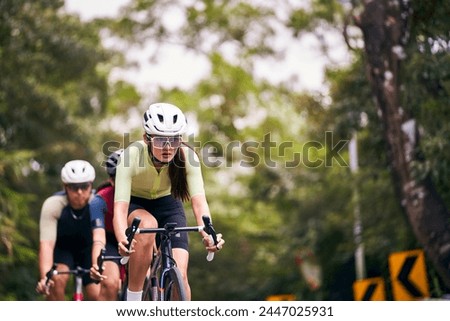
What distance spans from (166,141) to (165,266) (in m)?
Answer: 0.87

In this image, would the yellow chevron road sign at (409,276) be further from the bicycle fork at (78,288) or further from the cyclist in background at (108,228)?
the cyclist in background at (108,228)

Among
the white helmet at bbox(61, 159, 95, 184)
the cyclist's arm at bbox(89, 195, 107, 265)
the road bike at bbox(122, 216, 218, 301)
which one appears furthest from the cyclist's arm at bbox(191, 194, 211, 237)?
the white helmet at bbox(61, 159, 95, 184)

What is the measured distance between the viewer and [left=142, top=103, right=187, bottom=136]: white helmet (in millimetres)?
8070

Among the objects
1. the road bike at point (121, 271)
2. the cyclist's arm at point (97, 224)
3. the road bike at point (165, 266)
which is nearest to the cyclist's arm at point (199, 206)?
the road bike at point (165, 266)

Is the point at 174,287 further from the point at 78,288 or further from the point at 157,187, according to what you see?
the point at 78,288

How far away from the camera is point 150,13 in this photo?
30.2 meters

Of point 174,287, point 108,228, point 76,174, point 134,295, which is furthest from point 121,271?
point 174,287

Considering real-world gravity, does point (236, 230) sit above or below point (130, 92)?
below

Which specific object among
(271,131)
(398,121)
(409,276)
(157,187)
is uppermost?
(271,131)

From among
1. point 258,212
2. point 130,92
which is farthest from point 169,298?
point 258,212

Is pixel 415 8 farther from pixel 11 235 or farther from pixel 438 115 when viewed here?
pixel 11 235

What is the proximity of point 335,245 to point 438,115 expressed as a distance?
12037mm

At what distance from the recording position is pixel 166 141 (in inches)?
320
